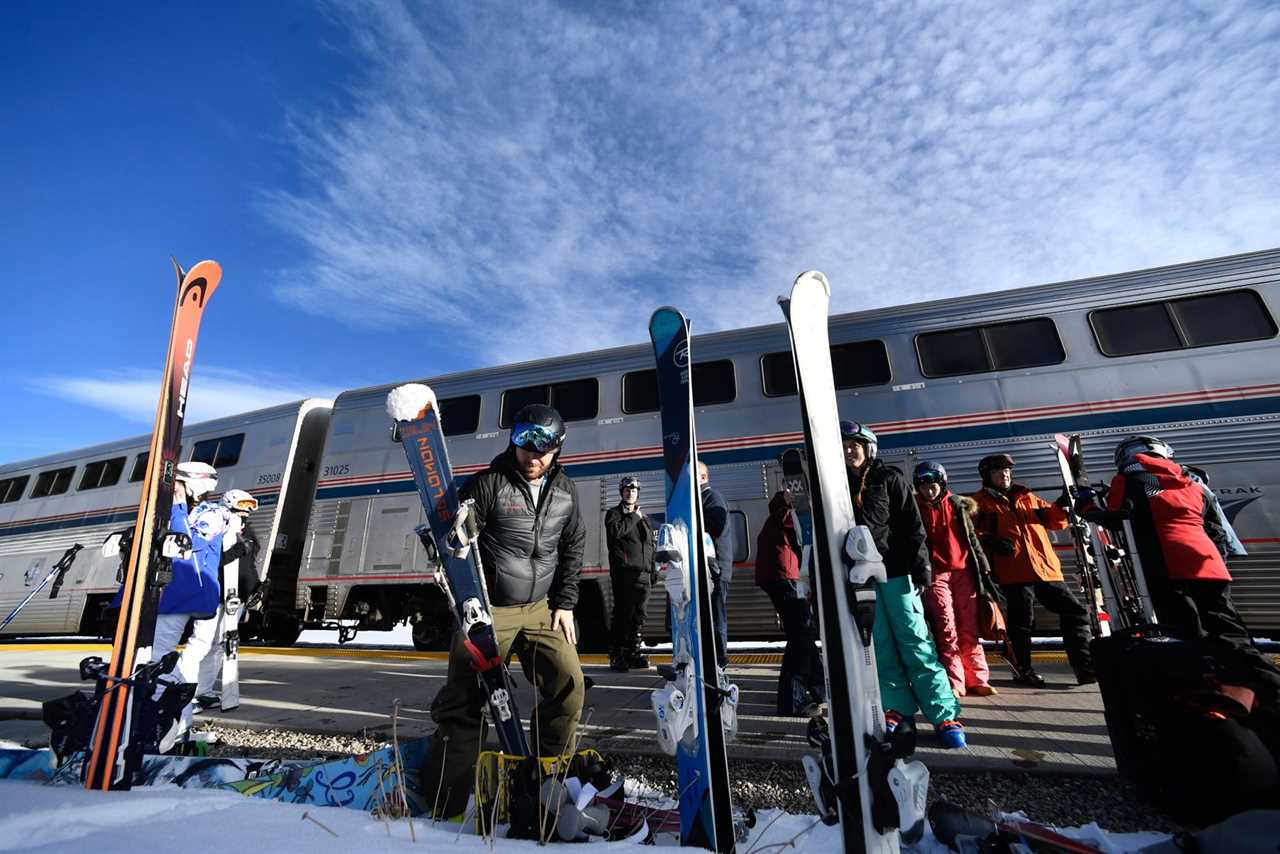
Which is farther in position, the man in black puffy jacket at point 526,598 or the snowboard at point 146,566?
the snowboard at point 146,566

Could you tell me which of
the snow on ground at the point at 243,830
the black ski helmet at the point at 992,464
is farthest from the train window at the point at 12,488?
the black ski helmet at the point at 992,464

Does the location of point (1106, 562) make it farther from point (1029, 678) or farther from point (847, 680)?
point (847, 680)

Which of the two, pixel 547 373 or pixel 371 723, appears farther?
pixel 547 373

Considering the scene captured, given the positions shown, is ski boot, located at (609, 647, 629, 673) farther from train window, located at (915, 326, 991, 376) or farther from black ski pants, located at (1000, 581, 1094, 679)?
train window, located at (915, 326, 991, 376)

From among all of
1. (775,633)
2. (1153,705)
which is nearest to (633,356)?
(775,633)

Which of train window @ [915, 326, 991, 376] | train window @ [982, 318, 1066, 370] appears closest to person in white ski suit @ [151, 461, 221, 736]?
train window @ [915, 326, 991, 376]

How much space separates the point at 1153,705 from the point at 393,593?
8176 millimetres

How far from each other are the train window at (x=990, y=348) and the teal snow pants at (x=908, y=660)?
413cm

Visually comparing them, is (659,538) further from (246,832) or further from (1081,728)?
(1081,728)

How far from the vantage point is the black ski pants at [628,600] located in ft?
18.6

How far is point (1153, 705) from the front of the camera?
2.12 metres

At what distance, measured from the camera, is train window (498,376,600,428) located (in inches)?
293

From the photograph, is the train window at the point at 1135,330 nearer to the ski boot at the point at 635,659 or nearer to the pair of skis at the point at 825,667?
the pair of skis at the point at 825,667

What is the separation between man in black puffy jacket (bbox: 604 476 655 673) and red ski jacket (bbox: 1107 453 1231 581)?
3890 millimetres
